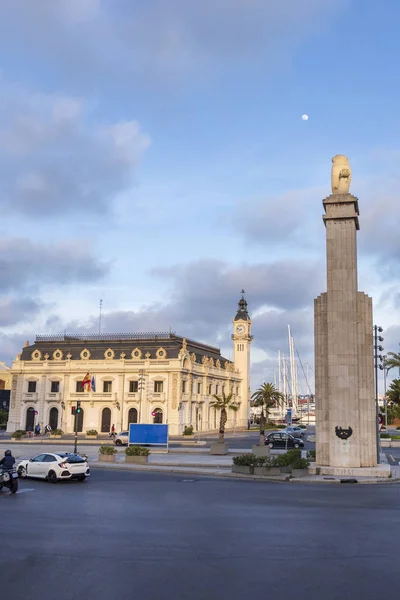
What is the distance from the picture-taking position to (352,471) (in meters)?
28.8

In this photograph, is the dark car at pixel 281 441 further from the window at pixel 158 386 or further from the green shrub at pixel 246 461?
the window at pixel 158 386

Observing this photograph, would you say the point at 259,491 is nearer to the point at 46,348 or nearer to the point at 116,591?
the point at 116,591

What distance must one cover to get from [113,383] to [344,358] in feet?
190

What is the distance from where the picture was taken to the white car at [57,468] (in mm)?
26375

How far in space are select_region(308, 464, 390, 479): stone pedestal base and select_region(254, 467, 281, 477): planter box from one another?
65.8 inches

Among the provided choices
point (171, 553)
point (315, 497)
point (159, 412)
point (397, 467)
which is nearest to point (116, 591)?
point (171, 553)

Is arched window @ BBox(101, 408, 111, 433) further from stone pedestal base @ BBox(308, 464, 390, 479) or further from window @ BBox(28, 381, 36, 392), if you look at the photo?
stone pedestal base @ BBox(308, 464, 390, 479)

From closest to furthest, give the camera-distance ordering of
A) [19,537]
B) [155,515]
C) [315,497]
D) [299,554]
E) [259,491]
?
[299,554] → [19,537] → [155,515] → [315,497] → [259,491]

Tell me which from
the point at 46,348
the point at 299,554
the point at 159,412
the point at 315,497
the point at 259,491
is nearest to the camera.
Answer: the point at 299,554

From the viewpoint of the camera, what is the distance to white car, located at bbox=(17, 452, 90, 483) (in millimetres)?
26375

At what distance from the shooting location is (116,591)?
31.4ft

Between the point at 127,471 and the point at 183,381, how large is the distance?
1944 inches

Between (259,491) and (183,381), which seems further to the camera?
(183,381)

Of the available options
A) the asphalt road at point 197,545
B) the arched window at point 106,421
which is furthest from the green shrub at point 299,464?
the arched window at point 106,421
